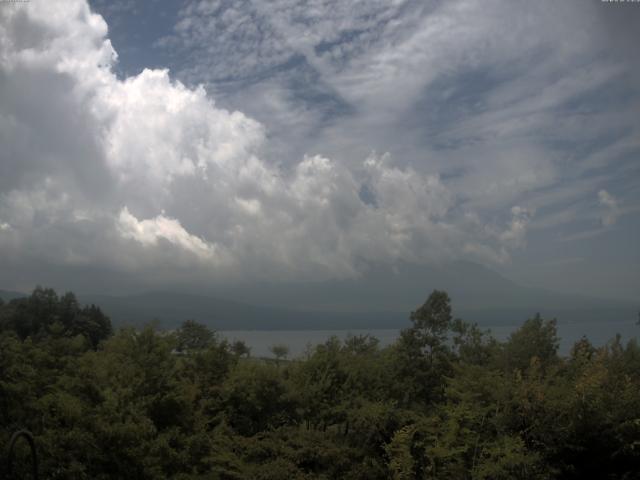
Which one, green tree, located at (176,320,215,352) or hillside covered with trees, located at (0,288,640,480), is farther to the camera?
green tree, located at (176,320,215,352)

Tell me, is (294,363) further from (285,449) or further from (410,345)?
(285,449)

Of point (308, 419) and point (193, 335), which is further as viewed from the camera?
point (193, 335)

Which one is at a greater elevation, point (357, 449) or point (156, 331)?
point (156, 331)

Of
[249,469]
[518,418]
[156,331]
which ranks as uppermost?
[156,331]

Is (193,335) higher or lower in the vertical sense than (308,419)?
higher

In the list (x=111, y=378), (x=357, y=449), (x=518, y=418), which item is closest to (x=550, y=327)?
(x=518, y=418)

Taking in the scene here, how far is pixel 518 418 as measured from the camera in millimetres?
18938

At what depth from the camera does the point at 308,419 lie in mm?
24859

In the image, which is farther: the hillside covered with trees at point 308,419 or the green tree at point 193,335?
the green tree at point 193,335

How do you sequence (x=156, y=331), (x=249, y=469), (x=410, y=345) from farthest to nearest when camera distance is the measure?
(x=410, y=345), (x=156, y=331), (x=249, y=469)

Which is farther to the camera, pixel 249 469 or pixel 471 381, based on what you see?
pixel 471 381

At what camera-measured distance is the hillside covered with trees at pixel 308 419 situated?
58.0ft

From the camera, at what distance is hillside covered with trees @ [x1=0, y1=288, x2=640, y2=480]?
1767 cm

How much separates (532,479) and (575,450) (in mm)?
3669
